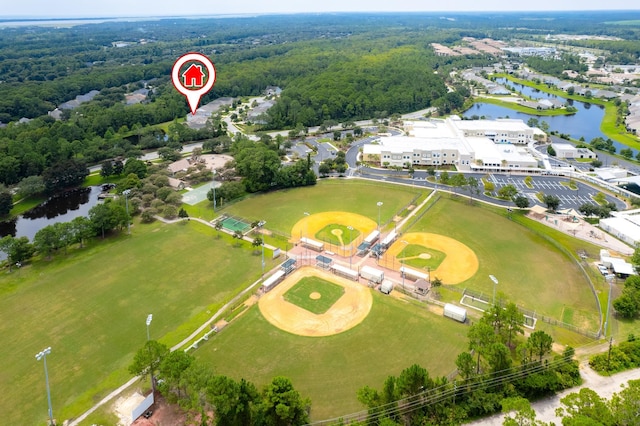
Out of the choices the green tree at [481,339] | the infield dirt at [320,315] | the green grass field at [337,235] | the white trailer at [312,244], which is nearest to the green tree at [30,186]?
the white trailer at [312,244]

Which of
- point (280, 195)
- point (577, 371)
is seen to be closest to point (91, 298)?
point (280, 195)

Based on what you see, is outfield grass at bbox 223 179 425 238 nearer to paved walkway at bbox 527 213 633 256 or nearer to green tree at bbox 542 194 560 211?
green tree at bbox 542 194 560 211

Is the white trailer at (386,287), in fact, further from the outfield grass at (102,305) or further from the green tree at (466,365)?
the outfield grass at (102,305)

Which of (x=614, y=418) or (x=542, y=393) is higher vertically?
(x=614, y=418)

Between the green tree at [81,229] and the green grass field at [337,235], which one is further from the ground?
the green tree at [81,229]

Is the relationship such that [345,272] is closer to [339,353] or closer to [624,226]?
[339,353]

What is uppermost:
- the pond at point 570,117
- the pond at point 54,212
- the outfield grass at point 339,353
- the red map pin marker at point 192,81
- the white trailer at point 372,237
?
the red map pin marker at point 192,81

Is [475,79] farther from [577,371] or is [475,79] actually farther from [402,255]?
[577,371]
